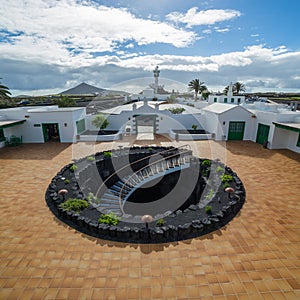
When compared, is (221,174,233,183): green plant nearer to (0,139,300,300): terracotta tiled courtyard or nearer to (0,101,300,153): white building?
(0,139,300,300): terracotta tiled courtyard

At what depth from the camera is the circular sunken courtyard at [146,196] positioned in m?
5.75

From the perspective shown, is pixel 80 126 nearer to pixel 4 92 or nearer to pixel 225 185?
pixel 4 92

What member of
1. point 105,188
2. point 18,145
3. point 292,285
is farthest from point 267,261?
point 18,145

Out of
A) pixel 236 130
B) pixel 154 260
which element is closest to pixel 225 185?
pixel 154 260

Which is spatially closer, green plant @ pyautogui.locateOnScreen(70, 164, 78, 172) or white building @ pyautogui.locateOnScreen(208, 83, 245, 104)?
green plant @ pyautogui.locateOnScreen(70, 164, 78, 172)

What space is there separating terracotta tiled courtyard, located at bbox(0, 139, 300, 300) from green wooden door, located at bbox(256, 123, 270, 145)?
8.59m

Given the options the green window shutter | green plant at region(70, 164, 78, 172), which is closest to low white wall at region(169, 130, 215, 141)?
the green window shutter

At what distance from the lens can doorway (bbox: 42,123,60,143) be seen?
16.6m

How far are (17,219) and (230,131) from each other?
1600cm

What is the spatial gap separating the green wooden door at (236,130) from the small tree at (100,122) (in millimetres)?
11516

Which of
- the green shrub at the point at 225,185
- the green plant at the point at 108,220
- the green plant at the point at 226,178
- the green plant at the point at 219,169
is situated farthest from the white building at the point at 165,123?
the green plant at the point at 108,220

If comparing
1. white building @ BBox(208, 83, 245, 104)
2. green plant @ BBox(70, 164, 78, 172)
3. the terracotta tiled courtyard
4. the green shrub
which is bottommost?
the terracotta tiled courtyard

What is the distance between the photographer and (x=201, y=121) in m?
19.8

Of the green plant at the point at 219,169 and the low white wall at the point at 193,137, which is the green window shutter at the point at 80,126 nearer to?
the low white wall at the point at 193,137
